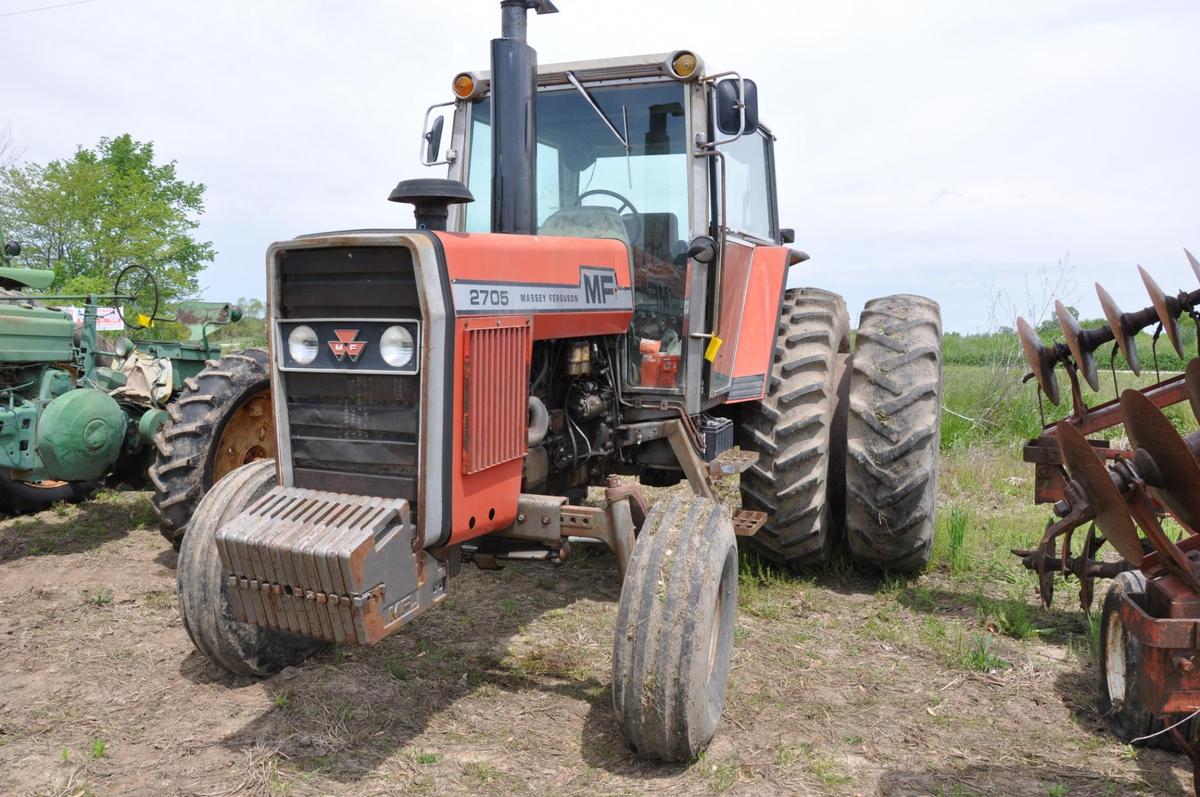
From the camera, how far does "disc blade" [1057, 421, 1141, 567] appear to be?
7.95ft

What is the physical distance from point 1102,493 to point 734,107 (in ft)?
6.96

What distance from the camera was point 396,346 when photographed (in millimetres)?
2977

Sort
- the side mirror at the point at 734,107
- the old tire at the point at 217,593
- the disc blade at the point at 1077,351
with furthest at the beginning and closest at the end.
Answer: the disc blade at the point at 1077,351
the side mirror at the point at 734,107
the old tire at the point at 217,593

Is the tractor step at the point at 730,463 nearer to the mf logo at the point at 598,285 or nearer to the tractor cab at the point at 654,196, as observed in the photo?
the tractor cab at the point at 654,196

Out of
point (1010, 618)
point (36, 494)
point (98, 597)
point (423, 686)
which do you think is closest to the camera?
point (423, 686)

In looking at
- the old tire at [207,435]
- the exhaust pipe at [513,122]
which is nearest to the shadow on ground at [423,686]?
the old tire at [207,435]

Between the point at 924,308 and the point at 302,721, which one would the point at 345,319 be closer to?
the point at 302,721

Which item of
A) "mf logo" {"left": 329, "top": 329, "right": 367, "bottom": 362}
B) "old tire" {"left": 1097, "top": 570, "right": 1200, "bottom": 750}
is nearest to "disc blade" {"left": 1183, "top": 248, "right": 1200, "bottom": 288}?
"old tire" {"left": 1097, "top": 570, "right": 1200, "bottom": 750}

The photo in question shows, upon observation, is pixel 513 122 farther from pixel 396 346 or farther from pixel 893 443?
pixel 893 443

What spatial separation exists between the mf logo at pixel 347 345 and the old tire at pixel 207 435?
2363 millimetres

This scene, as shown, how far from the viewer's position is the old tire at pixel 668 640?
2.93 meters

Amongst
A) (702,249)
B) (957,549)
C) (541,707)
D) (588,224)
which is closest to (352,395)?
(541,707)

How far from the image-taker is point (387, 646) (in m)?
4.14

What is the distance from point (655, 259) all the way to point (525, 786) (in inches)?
90.7
